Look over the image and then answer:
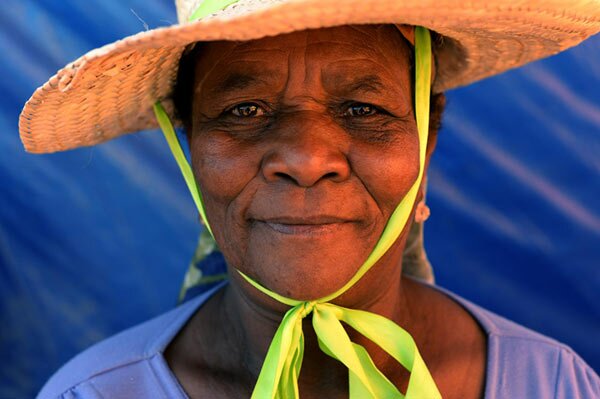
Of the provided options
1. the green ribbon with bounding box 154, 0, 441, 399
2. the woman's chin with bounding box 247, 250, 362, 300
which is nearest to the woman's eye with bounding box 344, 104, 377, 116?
the green ribbon with bounding box 154, 0, 441, 399

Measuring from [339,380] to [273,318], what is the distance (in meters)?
0.22

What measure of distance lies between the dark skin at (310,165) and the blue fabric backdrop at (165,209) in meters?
0.94

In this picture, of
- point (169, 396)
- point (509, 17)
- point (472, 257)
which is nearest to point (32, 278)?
point (169, 396)

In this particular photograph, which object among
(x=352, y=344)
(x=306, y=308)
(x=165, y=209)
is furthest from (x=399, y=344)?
(x=165, y=209)

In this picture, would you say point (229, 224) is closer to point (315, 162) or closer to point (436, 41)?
point (315, 162)

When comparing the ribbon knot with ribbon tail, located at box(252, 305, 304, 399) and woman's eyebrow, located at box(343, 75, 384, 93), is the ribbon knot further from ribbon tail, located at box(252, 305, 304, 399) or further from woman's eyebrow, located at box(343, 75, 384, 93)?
woman's eyebrow, located at box(343, 75, 384, 93)

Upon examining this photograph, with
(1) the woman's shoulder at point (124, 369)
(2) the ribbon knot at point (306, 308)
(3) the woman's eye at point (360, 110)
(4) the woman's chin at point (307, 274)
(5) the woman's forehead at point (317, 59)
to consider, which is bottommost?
(1) the woman's shoulder at point (124, 369)

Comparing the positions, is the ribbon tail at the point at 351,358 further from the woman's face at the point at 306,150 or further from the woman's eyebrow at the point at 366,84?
the woman's eyebrow at the point at 366,84

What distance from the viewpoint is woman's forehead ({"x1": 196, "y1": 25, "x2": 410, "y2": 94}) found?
1597mm

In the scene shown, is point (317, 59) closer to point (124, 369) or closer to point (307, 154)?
point (307, 154)

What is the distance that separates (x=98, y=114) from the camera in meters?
1.88

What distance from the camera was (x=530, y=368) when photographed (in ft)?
6.12

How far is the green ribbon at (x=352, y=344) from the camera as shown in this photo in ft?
5.15

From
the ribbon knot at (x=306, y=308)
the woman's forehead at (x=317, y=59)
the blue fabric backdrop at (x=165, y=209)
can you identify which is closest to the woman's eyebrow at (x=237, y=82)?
the woman's forehead at (x=317, y=59)
